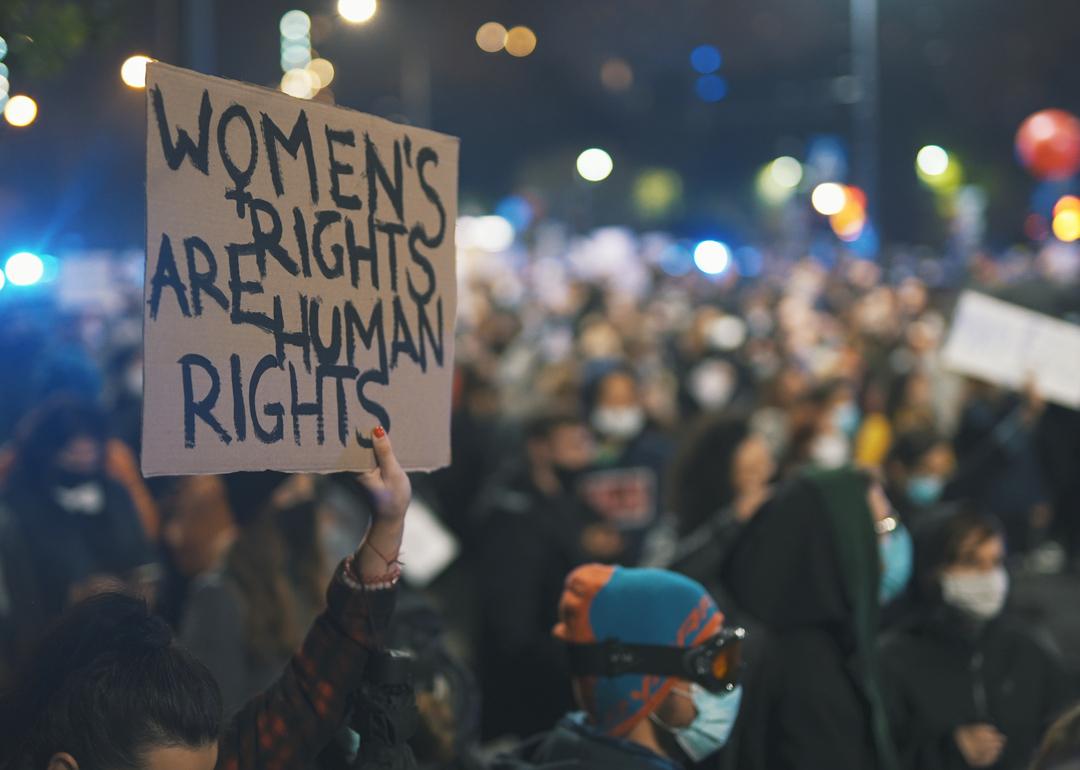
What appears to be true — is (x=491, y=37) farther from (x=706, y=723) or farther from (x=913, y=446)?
(x=706, y=723)

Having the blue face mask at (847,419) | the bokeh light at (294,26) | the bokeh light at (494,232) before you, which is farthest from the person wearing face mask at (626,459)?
the bokeh light at (494,232)

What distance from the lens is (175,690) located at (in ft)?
8.53

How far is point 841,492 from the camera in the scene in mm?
4543

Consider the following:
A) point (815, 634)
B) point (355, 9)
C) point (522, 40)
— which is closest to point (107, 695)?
point (815, 634)

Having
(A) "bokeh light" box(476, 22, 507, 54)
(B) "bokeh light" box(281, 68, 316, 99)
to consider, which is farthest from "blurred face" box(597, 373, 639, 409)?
(A) "bokeh light" box(476, 22, 507, 54)

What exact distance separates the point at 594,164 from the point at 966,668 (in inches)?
1687

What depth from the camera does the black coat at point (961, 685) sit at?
15.4 ft

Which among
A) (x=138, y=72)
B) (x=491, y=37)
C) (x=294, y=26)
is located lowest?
(x=138, y=72)

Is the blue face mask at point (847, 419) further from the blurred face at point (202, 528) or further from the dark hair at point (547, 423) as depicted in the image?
the blurred face at point (202, 528)

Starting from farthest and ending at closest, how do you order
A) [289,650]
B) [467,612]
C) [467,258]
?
[467,258] < [467,612] < [289,650]

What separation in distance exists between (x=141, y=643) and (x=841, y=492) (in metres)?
2.56

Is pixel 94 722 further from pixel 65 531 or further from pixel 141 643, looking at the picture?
pixel 65 531

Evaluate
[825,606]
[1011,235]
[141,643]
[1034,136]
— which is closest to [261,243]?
[141,643]

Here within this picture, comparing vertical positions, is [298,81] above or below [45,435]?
above
